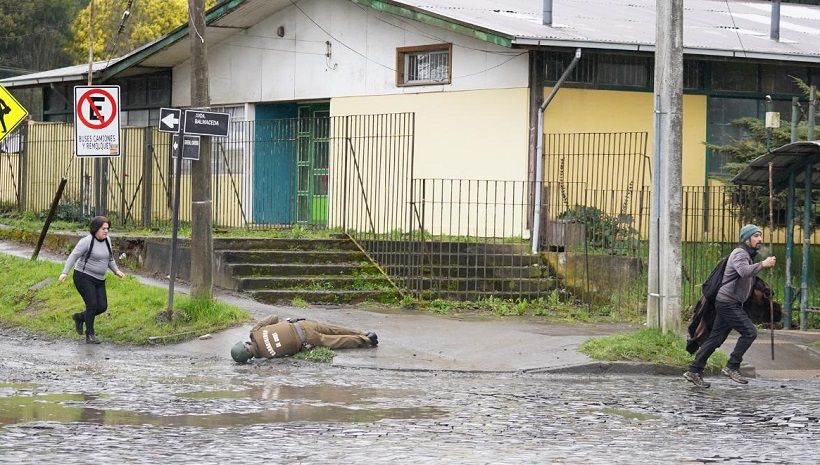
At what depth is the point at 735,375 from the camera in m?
13.8

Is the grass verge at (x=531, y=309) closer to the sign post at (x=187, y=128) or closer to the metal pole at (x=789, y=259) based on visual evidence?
the metal pole at (x=789, y=259)

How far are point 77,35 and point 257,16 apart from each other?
103 ft

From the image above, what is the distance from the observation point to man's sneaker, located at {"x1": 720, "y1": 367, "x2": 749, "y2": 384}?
13666mm

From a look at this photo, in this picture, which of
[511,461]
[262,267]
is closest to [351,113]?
[262,267]

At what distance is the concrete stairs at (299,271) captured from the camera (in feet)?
63.1

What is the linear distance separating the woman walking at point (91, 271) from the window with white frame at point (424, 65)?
811 cm

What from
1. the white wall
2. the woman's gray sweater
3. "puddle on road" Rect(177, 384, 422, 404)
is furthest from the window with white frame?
"puddle on road" Rect(177, 384, 422, 404)

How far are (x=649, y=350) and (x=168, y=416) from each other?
624 cm

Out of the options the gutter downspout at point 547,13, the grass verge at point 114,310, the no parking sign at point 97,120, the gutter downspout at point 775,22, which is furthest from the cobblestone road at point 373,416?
the gutter downspout at point 775,22

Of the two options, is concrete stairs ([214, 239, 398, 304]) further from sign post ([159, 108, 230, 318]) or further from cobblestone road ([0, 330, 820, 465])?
cobblestone road ([0, 330, 820, 465])

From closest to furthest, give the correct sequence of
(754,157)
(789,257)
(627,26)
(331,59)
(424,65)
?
(789,257), (754,157), (424,65), (627,26), (331,59)

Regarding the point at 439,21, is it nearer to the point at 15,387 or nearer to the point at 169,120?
the point at 169,120

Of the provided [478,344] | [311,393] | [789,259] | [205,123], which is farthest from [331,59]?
[311,393]

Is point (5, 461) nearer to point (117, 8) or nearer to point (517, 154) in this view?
point (517, 154)
